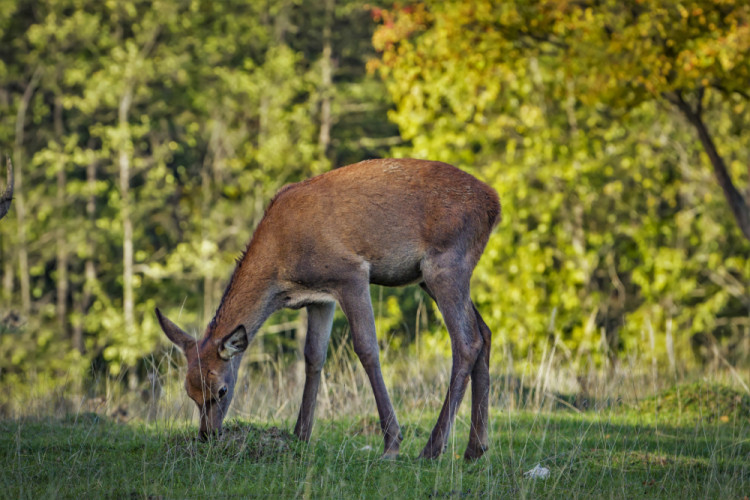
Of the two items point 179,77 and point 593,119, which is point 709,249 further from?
point 179,77

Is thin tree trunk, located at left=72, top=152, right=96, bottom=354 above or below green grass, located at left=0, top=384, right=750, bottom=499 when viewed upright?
below

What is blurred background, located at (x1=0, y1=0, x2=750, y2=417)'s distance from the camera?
11.0 meters

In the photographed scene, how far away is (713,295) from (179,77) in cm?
1755

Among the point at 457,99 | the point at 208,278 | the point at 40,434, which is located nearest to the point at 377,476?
the point at 40,434

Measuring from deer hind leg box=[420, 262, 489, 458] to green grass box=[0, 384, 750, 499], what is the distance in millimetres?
323

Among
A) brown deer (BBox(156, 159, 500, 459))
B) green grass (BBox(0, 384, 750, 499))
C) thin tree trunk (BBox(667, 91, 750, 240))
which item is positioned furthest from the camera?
thin tree trunk (BBox(667, 91, 750, 240))

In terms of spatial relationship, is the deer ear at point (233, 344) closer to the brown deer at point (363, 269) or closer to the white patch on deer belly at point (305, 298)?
the brown deer at point (363, 269)

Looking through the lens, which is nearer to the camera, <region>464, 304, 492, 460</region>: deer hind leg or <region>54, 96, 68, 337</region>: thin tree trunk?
<region>464, 304, 492, 460</region>: deer hind leg

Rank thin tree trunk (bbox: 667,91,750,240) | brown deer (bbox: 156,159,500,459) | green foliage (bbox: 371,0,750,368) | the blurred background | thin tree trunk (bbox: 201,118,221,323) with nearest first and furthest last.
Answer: brown deer (bbox: 156,159,500,459) < the blurred background < thin tree trunk (bbox: 667,91,750,240) < green foliage (bbox: 371,0,750,368) < thin tree trunk (bbox: 201,118,221,323)

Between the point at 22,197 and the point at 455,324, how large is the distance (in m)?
22.4

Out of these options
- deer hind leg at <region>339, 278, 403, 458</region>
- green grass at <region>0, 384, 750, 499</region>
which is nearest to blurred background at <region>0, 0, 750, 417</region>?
green grass at <region>0, 384, 750, 499</region>

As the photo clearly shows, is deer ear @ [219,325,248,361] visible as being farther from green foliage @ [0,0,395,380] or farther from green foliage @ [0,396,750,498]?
green foliage @ [0,0,395,380]

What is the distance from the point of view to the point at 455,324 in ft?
20.6

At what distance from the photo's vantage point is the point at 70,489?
Answer: 5.00m
